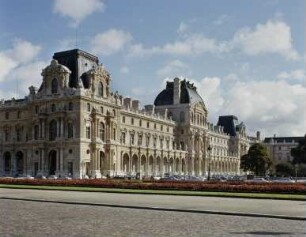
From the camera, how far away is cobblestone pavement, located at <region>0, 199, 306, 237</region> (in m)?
15.0

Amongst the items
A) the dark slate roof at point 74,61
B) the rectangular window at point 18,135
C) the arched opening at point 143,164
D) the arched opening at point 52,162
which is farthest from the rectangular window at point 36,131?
the arched opening at point 143,164

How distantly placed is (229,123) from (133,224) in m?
145

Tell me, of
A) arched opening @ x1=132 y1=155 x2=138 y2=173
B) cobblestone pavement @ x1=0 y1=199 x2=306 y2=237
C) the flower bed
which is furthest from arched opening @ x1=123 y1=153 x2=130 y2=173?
cobblestone pavement @ x1=0 y1=199 x2=306 y2=237

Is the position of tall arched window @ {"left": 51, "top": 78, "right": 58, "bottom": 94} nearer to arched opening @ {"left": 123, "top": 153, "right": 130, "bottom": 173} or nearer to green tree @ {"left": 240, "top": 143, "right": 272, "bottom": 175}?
arched opening @ {"left": 123, "top": 153, "right": 130, "bottom": 173}

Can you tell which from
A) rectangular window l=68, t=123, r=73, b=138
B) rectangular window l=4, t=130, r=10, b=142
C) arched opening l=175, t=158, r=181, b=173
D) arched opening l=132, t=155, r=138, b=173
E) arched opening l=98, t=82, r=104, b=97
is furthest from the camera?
arched opening l=175, t=158, r=181, b=173

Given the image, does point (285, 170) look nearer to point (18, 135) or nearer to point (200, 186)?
point (18, 135)

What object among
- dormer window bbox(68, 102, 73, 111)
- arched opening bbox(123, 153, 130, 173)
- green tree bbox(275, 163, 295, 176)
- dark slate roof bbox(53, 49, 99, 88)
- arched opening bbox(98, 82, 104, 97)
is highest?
dark slate roof bbox(53, 49, 99, 88)

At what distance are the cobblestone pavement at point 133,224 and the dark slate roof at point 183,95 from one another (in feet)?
321

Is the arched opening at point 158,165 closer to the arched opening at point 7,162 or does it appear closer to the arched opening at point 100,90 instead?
the arched opening at point 100,90

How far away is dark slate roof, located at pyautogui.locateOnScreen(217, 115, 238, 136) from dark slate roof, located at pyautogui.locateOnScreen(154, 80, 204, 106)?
3445 centimetres

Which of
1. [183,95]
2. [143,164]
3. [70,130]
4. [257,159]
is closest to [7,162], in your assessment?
[70,130]

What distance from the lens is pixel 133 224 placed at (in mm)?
17094

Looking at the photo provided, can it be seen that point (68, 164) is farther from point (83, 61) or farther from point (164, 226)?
point (164, 226)

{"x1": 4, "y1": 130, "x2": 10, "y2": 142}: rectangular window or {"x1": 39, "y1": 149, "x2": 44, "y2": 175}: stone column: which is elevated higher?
{"x1": 4, "y1": 130, "x2": 10, "y2": 142}: rectangular window
